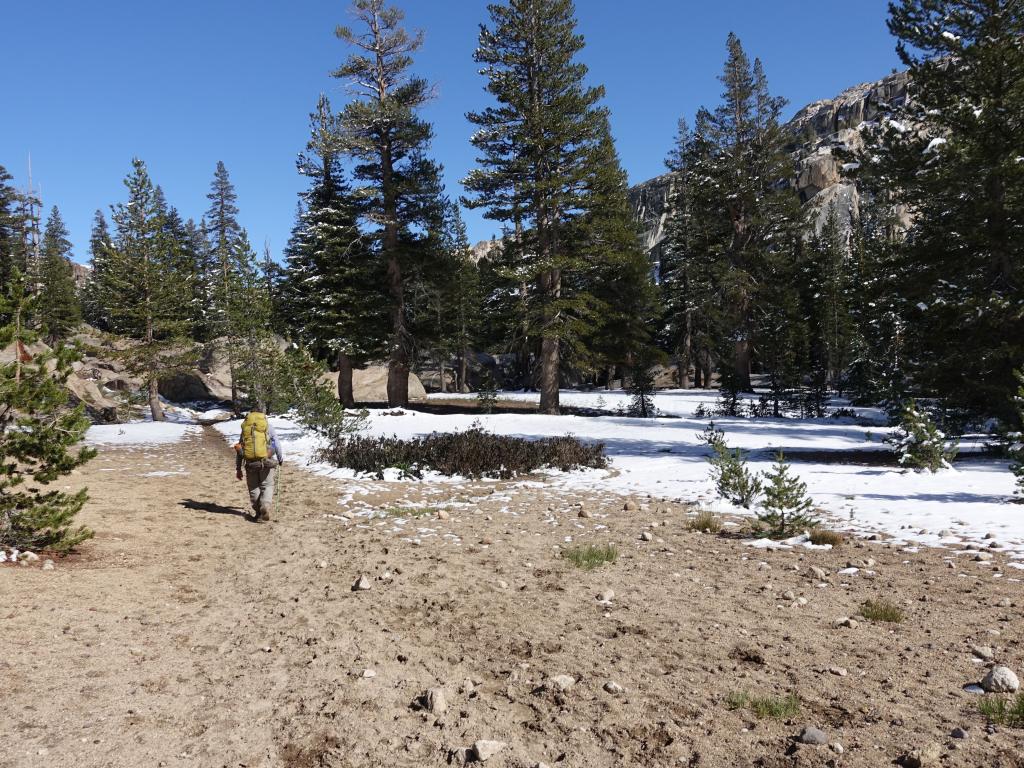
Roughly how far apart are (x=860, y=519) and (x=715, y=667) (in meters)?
4.93

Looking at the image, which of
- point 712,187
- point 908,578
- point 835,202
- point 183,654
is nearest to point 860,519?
point 908,578

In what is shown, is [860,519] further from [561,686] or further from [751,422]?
[751,422]

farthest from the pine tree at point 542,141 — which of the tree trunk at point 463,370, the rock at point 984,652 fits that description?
the tree trunk at point 463,370

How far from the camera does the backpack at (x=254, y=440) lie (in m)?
8.48

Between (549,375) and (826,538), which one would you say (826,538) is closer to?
(826,538)

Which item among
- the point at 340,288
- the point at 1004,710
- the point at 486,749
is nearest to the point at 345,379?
the point at 340,288

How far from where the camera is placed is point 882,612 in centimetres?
441

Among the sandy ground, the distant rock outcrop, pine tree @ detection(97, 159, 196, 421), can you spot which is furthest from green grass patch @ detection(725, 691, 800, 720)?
the distant rock outcrop

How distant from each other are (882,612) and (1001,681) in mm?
1239

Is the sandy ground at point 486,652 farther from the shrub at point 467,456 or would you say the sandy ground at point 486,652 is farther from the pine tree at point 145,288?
the pine tree at point 145,288

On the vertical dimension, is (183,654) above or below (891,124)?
below

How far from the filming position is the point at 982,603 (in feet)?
14.9

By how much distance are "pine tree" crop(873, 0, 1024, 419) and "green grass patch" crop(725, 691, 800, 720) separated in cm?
1248

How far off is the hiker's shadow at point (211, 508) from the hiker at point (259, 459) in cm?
52
